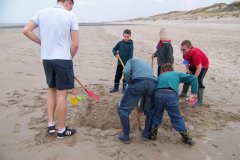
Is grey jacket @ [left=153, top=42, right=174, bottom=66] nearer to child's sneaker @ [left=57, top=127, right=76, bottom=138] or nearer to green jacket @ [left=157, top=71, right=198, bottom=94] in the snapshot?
green jacket @ [left=157, top=71, right=198, bottom=94]

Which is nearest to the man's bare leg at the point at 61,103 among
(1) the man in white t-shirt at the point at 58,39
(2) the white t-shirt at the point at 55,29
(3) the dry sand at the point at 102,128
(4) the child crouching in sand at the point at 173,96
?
(1) the man in white t-shirt at the point at 58,39

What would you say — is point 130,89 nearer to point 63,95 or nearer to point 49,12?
point 63,95

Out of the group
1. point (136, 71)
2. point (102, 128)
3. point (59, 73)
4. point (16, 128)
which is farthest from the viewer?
point (102, 128)

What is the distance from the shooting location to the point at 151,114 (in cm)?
423

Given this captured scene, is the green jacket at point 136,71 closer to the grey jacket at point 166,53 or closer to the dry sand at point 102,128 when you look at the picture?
the dry sand at point 102,128

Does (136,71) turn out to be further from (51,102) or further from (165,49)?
(165,49)

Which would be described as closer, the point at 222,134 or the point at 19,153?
the point at 19,153

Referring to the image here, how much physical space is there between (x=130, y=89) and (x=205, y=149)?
1226 millimetres

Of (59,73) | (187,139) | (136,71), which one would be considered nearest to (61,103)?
(59,73)

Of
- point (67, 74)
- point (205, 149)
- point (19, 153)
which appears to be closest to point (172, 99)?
point (205, 149)

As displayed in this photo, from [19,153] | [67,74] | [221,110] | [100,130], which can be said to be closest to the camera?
[19,153]

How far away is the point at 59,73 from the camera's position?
399 cm

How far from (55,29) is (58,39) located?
128 mm

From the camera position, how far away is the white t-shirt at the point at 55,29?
3844 millimetres
